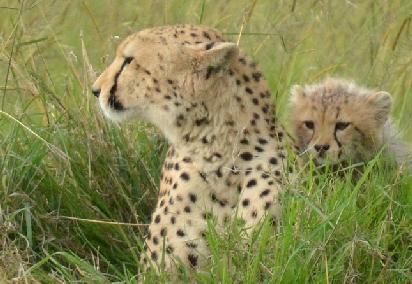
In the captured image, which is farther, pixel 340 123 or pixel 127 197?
pixel 340 123

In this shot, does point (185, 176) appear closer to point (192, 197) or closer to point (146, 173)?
point (192, 197)

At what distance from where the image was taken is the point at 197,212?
396 centimetres

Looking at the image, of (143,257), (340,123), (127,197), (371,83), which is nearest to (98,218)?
(127,197)

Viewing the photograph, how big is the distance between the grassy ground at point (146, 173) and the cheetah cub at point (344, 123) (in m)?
0.17

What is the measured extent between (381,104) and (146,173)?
2.95 ft

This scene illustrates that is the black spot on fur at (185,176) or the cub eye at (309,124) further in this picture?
the cub eye at (309,124)

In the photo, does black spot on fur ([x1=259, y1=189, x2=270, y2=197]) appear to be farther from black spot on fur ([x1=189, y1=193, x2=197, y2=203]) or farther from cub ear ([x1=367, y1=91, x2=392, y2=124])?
cub ear ([x1=367, y1=91, x2=392, y2=124])

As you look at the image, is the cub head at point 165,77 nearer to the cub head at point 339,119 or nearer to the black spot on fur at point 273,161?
the black spot on fur at point 273,161

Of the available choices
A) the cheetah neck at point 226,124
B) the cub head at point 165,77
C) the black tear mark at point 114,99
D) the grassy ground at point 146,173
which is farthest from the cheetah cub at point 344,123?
the black tear mark at point 114,99

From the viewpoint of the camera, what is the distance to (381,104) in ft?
15.8

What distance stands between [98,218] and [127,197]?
0.13 meters

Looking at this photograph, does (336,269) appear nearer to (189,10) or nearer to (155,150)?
(155,150)

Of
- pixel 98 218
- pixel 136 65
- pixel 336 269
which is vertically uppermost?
pixel 136 65

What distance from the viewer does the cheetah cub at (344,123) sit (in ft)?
15.0
